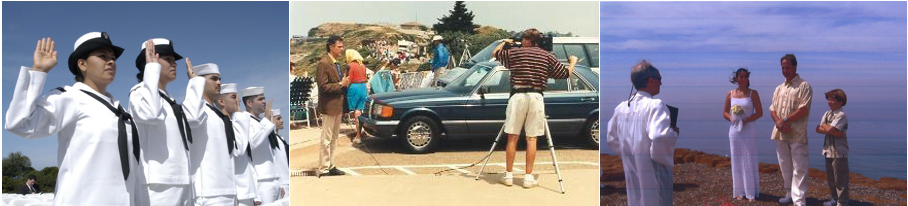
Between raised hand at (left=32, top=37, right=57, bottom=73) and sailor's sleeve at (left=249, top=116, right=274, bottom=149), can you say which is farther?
sailor's sleeve at (left=249, top=116, right=274, bottom=149)

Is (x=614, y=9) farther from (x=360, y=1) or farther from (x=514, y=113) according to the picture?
(x=360, y=1)

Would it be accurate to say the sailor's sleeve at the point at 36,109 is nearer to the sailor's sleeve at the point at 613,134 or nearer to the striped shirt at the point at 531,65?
the striped shirt at the point at 531,65

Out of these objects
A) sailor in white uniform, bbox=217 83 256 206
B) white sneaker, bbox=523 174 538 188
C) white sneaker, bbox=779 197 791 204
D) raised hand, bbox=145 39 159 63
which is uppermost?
raised hand, bbox=145 39 159 63

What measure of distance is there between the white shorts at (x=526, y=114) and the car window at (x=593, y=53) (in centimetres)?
65

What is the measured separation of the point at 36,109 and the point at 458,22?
4579 millimetres

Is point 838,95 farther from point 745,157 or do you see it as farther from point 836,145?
point 745,157

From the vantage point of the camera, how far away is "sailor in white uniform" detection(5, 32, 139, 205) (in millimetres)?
5266

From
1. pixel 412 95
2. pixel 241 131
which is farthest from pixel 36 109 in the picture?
pixel 412 95

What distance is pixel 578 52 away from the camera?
29.2 ft

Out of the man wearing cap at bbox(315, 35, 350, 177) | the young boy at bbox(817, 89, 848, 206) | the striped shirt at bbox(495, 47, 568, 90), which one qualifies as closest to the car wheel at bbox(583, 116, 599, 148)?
the striped shirt at bbox(495, 47, 568, 90)

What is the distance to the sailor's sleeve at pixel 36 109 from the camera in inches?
199

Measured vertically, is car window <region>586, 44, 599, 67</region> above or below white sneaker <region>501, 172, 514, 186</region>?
above

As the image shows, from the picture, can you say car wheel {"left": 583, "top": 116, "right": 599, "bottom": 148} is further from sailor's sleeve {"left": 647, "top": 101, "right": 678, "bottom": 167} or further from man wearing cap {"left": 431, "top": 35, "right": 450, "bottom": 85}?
man wearing cap {"left": 431, "top": 35, "right": 450, "bottom": 85}

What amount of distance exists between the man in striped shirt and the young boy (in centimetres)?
260
